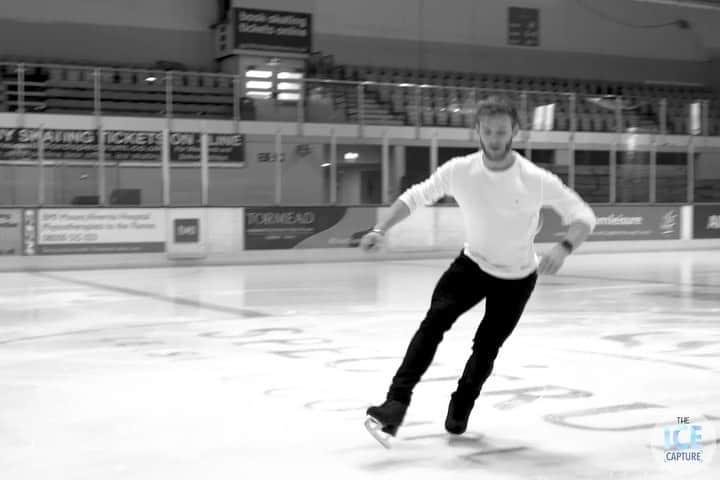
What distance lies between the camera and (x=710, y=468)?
3430 millimetres

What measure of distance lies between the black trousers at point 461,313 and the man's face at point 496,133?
0.46m

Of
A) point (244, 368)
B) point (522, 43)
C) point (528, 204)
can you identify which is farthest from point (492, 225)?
point (522, 43)

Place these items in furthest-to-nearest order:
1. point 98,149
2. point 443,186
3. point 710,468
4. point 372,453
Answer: point 98,149 → point 443,186 → point 372,453 → point 710,468

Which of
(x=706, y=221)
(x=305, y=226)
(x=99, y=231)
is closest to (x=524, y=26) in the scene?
(x=706, y=221)

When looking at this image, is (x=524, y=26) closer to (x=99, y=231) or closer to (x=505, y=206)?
(x=99, y=231)

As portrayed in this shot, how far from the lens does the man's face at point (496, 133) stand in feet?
12.5

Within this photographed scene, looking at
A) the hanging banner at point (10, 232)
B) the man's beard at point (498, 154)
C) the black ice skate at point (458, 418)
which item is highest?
the man's beard at point (498, 154)

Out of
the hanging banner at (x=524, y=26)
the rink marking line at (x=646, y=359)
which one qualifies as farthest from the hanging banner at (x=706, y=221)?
the rink marking line at (x=646, y=359)

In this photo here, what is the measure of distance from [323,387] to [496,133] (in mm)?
1914

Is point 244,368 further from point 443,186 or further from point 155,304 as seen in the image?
point 155,304

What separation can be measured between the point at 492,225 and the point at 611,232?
1703cm

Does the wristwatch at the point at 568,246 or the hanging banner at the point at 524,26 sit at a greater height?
the hanging banner at the point at 524,26

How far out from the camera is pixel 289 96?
17.8 metres

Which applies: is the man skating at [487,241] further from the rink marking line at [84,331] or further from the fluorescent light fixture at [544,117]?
the fluorescent light fixture at [544,117]
